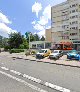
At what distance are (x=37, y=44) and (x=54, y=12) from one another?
17.3 meters

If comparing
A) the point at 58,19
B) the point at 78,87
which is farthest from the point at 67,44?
the point at 78,87

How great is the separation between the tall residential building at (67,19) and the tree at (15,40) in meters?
17.1

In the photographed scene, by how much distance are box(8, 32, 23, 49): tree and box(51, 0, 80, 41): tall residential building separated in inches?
673

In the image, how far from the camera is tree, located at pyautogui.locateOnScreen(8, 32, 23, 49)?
3645 inches

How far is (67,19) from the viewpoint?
313ft

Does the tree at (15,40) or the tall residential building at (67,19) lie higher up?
the tall residential building at (67,19)

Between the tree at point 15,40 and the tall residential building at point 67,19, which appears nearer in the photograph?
the tall residential building at point 67,19

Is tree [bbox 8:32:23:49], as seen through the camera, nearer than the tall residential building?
No

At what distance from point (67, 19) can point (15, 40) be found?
72.3 ft

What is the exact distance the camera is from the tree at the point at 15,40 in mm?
92581

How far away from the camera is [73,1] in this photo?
91.4 metres

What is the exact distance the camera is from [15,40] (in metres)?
92.8

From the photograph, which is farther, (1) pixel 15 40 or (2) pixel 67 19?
(2) pixel 67 19

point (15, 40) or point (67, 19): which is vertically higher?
point (67, 19)
